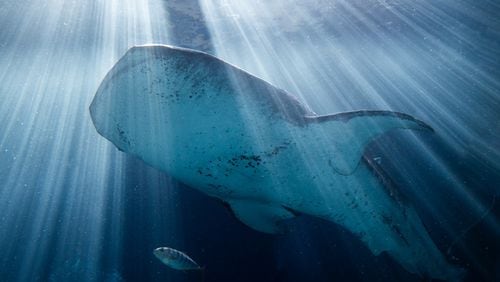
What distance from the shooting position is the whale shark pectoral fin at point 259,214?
3.63 m

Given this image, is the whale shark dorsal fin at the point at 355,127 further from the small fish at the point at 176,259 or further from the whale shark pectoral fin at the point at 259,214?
the small fish at the point at 176,259

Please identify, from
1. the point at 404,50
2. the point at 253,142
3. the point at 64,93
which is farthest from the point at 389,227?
the point at 64,93

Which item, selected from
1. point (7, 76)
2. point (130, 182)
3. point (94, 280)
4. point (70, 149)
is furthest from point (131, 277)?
point (70, 149)

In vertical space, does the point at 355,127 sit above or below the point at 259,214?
above

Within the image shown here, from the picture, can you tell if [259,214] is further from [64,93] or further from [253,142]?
[64,93]

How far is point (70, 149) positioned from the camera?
70.2 ft

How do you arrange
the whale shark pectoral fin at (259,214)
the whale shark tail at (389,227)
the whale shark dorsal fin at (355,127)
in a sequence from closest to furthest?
the whale shark dorsal fin at (355,127)
the whale shark tail at (389,227)
the whale shark pectoral fin at (259,214)

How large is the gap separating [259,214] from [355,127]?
1791 millimetres

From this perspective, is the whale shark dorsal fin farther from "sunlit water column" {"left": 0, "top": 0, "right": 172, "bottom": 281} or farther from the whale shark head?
"sunlit water column" {"left": 0, "top": 0, "right": 172, "bottom": 281}

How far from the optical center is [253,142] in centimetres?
246

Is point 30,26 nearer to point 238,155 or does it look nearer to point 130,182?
point 130,182

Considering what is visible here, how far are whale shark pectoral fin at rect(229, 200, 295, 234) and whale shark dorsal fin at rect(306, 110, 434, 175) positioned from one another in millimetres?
1116

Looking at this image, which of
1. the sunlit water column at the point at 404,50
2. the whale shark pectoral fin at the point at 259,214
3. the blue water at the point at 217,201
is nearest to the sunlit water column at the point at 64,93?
the blue water at the point at 217,201

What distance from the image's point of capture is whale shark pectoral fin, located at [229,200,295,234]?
3627mm
